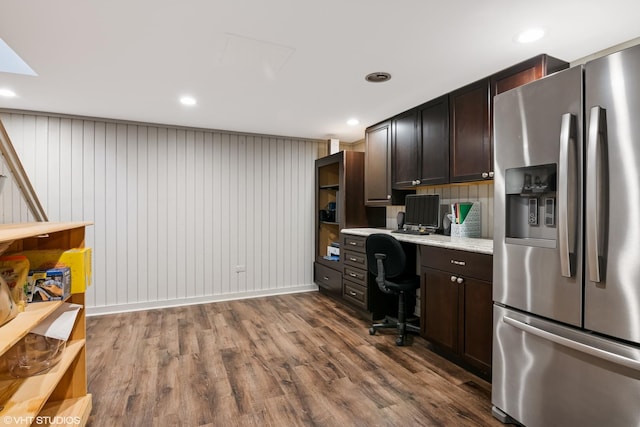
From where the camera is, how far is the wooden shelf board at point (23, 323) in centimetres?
109

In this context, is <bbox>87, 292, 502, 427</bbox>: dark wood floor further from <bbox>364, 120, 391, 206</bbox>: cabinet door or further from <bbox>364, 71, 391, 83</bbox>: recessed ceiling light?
<bbox>364, 71, 391, 83</bbox>: recessed ceiling light

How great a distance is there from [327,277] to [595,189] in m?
3.35

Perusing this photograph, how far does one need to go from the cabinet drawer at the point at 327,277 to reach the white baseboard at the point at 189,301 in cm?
28

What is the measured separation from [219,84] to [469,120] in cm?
207

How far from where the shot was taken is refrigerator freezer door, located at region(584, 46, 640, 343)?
1.30 metres

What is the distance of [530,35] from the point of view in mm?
1926

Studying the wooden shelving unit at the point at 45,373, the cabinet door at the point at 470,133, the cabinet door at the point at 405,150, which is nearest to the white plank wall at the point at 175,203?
the cabinet door at the point at 405,150

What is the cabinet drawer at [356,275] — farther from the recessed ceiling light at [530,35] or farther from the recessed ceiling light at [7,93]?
the recessed ceiling light at [7,93]

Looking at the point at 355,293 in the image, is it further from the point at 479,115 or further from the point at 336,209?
the point at 479,115

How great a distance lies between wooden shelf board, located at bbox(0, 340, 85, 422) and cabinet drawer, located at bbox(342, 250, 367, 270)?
2603 mm

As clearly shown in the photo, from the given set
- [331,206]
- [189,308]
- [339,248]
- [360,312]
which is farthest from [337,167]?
[189,308]

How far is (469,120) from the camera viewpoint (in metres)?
2.68

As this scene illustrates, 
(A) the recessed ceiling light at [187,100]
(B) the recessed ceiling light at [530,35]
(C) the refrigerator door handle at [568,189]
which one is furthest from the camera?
(A) the recessed ceiling light at [187,100]

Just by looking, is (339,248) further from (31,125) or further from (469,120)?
(31,125)
